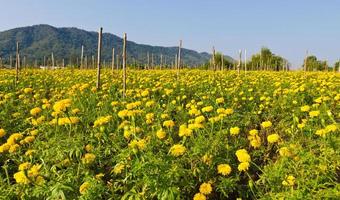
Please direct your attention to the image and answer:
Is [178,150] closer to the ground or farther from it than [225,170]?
farther from it

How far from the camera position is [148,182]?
3.21 m

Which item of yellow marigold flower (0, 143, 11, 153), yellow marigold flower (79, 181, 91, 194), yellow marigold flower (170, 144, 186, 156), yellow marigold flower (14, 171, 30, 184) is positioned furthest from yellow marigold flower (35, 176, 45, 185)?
yellow marigold flower (170, 144, 186, 156)

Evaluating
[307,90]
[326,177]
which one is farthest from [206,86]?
[326,177]

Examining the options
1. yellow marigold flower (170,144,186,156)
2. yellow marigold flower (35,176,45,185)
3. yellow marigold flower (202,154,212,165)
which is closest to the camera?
yellow marigold flower (35,176,45,185)

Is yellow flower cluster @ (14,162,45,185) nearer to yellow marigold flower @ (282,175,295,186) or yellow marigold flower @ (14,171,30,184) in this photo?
yellow marigold flower @ (14,171,30,184)

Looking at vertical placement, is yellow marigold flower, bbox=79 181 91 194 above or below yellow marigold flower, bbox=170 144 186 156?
below

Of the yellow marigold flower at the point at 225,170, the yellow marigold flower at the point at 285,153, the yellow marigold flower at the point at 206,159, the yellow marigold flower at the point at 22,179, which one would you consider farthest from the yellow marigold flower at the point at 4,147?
the yellow marigold flower at the point at 285,153

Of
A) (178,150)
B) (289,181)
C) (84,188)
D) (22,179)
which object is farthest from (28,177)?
(289,181)

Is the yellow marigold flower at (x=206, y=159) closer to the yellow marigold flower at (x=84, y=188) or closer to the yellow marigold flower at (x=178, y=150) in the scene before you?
the yellow marigold flower at (x=178, y=150)

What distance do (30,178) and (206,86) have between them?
7203 millimetres

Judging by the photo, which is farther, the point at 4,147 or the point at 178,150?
the point at 4,147

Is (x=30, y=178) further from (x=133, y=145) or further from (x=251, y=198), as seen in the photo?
(x=251, y=198)

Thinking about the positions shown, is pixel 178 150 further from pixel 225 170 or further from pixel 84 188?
pixel 84 188

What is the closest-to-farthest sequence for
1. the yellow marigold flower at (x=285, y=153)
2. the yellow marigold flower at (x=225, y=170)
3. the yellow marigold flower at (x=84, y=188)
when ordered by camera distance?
1. the yellow marigold flower at (x=84, y=188)
2. the yellow marigold flower at (x=285, y=153)
3. the yellow marigold flower at (x=225, y=170)
